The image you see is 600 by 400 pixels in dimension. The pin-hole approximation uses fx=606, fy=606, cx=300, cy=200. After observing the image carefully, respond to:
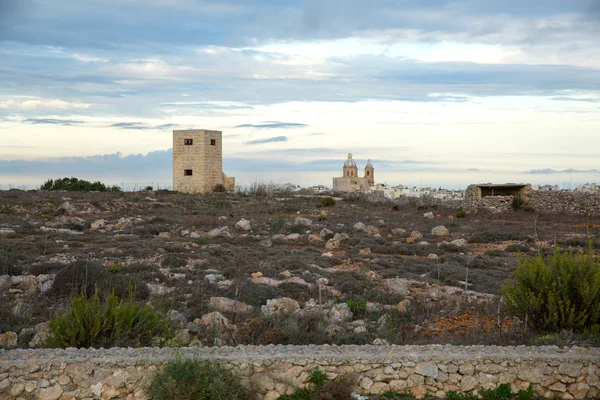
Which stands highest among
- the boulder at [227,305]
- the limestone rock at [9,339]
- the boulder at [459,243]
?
the boulder at [459,243]

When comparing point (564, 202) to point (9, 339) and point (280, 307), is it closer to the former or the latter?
point (280, 307)

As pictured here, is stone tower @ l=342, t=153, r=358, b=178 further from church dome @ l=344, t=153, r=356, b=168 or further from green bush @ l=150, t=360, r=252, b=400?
green bush @ l=150, t=360, r=252, b=400

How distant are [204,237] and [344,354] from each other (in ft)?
36.3

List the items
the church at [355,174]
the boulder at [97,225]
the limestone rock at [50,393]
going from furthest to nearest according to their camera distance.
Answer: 1. the church at [355,174]
2. the boulder at [97,225]
3. the limestone rock at [50,393]

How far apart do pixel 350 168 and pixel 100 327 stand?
74.4 metres

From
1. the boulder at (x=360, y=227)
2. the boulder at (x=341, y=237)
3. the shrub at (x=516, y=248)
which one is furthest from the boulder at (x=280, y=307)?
the boulder at (x=360, y=227)

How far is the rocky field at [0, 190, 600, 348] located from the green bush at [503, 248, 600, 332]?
1.04 ft

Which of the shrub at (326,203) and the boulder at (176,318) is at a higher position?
the shrub at (326,203)

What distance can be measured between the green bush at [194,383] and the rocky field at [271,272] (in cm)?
117

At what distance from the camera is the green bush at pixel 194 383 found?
535cm

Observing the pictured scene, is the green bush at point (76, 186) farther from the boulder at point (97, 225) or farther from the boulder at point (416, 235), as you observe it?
the boulder at point (416, 235)

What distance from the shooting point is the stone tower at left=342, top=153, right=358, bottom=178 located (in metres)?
79.2

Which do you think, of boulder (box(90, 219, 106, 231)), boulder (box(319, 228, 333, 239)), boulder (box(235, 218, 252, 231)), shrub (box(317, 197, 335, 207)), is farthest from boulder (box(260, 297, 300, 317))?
shrub (box(317, 197, 335, 207))

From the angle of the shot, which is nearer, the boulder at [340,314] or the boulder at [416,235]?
the boulder at [340,314]
